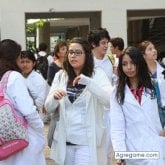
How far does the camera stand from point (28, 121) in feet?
16.9

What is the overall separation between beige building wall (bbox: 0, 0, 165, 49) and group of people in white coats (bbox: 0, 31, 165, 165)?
9.00m

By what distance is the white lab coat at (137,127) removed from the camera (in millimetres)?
4898

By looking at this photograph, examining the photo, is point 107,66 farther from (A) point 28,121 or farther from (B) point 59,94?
(A) point 28,121

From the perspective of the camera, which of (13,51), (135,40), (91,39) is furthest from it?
(135,40)

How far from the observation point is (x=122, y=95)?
198 inches

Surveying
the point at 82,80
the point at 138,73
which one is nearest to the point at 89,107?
the point at 82,80

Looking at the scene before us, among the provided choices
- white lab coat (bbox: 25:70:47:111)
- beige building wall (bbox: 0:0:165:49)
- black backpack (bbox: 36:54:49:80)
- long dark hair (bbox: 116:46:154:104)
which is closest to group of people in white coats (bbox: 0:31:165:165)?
long dark hair (bbox: 116:46:154:104)

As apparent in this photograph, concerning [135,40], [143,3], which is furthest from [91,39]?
[135,40]

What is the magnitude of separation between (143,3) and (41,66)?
10.8ft

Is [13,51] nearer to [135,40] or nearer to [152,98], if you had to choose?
[152,98]

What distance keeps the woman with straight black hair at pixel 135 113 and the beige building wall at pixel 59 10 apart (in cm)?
1013

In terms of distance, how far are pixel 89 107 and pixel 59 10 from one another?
9.86 m

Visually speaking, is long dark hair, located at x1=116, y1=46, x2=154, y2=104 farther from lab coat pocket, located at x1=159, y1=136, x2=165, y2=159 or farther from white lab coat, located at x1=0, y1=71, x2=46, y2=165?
white lab coat, located at x1=0, y1=71, x2=46, y2=165

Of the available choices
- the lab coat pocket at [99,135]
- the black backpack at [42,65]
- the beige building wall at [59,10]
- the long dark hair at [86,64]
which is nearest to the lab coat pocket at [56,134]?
the lab coat pocket at [99,135]
